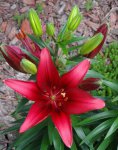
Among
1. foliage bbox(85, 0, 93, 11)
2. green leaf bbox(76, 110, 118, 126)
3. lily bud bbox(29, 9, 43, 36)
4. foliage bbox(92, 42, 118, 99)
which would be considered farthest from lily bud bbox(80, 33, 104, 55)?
foliage bbox(85, 0, 93, 11)

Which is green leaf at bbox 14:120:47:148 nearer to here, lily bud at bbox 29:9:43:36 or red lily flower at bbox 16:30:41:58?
red lily flower at bbox 16:30:41:58

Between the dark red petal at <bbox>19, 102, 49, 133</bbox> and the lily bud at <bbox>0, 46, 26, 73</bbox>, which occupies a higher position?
the lily bud at <bbox>0, 46, 26, 73</bbox>

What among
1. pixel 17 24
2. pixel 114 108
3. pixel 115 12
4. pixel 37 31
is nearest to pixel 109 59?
pixel 115 12

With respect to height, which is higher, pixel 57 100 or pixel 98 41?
pixel 98 41

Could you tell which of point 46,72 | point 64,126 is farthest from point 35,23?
point 64,126

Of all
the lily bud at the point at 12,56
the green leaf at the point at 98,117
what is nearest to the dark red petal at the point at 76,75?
the lily bud at the point at 12,56

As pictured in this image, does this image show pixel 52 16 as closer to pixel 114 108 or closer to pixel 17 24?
pixel 17 24

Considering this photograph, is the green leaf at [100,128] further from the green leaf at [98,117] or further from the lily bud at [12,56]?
the lily bud at [12,56]
